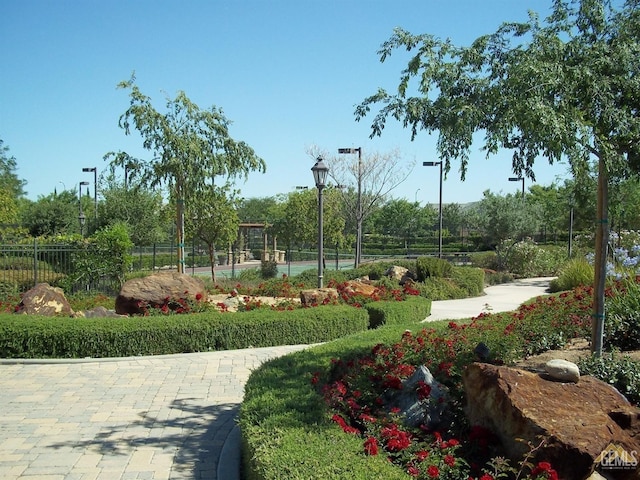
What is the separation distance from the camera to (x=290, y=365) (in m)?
5.98

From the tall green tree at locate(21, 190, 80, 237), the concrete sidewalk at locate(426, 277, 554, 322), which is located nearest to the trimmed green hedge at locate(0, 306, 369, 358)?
the concrete sidewalk at locate(426, 277, 554, 322)

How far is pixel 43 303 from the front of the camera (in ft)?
33.9

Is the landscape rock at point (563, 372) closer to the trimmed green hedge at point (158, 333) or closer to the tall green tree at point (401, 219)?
the trimmed green hedge at point (158, 333)

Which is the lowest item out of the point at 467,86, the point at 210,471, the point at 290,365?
the point at 210,471

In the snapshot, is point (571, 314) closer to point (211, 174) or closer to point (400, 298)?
point (400, 298)

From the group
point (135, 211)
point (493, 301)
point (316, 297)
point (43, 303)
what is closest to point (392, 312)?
point (316, 297)

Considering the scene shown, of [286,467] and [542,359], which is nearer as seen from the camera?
[286,467]

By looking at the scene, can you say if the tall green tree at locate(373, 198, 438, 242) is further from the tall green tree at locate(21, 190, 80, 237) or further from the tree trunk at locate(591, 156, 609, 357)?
the tree trunk at locate(591, 156, 609, 357)

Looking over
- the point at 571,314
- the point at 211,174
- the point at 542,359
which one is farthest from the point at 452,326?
the point at 211,174

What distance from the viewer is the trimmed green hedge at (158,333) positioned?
8.38 metres

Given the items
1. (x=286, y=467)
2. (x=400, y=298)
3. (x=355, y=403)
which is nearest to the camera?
(x=286, y=467)

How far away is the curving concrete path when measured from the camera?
4.66 m

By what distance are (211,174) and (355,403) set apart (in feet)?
35.3

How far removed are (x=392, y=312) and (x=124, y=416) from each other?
607 centimetres
